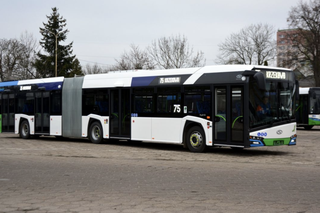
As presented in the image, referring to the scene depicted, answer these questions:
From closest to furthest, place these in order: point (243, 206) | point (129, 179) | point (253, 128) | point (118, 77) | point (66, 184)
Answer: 1. point (243, 206)
2. point (66, 184)
3. point (129, 179)
4. point (253, 128)
5. point (118, 77)

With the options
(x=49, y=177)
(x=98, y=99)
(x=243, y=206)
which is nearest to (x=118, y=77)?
(x=98, y=99)

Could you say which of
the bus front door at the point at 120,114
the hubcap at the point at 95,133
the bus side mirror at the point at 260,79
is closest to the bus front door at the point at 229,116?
the bus side mirror at the point at 260,79

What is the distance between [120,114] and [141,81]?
1.75m

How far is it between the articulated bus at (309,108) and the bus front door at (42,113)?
66.1 ft

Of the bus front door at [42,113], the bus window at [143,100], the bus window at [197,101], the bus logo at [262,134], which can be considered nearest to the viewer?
the bus logo at [262,134]

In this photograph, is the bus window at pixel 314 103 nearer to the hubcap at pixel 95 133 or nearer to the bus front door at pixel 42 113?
the hubcap at pixel 95 133

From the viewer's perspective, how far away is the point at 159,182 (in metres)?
9.48

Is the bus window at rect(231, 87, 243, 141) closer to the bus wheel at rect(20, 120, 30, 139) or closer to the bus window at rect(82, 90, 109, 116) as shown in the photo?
the bus window at rect(82, 90, 109, 116)

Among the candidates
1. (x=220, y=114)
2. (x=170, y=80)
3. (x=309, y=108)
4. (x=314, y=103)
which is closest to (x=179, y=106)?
(x=170, y=80)

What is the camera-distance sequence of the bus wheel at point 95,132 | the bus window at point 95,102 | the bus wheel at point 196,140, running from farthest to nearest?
the bus wheel at point 95,132, the bus window at point 95,102, the bus wheel at point 196,140

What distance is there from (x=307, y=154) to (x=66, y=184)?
32.2 feet

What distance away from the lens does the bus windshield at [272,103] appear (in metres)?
15.0

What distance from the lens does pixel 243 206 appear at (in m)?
7.01

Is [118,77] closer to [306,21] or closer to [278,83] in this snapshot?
[278,83]
